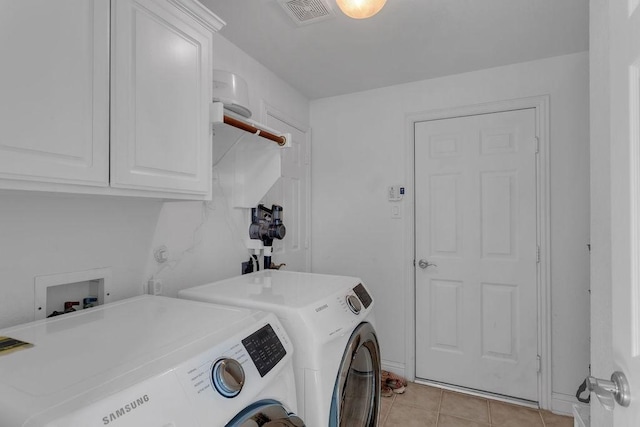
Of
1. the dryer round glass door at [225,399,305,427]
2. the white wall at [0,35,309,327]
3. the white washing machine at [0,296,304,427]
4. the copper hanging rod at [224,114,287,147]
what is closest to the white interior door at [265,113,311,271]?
the white wall at [0,35,309,327]

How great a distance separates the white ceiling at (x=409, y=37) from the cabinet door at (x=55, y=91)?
956mm

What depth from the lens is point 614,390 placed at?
65 cm

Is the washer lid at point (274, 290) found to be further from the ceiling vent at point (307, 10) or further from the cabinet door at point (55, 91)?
the ceiling vent at point (307, 10)

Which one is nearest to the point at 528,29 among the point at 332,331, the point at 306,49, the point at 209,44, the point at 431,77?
the point at 431,77

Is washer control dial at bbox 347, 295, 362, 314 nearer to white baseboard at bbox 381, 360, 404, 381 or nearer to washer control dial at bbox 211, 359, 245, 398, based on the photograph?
washer control dial at bbox 211, 359, 245, 398

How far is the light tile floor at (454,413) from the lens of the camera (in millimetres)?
2160

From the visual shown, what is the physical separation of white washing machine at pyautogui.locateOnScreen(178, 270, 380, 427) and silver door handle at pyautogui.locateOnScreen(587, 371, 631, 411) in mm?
803

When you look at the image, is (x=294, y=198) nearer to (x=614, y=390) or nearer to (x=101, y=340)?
(x=101, y=340)

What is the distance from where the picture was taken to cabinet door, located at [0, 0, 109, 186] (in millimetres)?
812

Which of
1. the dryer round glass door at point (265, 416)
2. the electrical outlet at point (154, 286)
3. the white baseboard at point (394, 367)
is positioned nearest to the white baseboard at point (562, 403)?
the white baseboard at point (394, 367)

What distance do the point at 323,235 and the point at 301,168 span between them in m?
0.64

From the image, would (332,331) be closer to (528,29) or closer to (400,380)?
(400,380)

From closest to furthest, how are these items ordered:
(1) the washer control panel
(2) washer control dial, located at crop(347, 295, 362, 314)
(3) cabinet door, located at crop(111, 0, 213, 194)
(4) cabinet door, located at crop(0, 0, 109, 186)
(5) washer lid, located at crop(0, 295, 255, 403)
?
1. (5) washer lid, located at crop(0, 295, 255, 403)
2. (4) cabinet door, located at crop(0, 0, 109, 186)
3. (1) the washer control panel
4. (3) cabinet door, located at crop(111, 0, 213, 194)
5. (2) washer control dial, located at crop(347, 295, 362, 314)

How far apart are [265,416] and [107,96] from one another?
107cm
